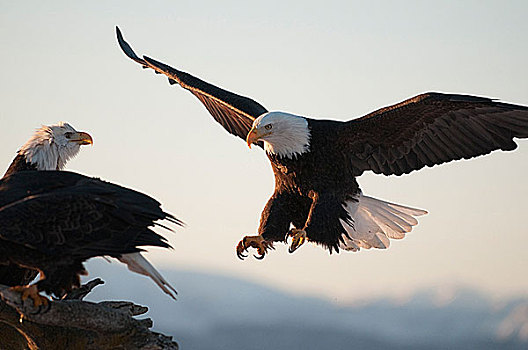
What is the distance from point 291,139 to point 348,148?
46 cm

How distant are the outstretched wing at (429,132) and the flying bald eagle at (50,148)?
1.88 metres

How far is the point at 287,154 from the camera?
5.51 meters

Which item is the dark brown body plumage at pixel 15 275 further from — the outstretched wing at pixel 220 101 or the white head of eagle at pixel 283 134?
the outstretched wing at pixel 220 101

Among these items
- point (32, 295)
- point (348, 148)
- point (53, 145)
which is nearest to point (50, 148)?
point (53, 145)

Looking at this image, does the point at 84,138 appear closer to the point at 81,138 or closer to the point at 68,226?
the point at 81,138

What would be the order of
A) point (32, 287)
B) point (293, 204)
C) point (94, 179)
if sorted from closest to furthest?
point (32, 287) → point (94, 179) → point (293, 204)

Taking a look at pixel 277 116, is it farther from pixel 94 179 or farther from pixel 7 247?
pixel 7 247

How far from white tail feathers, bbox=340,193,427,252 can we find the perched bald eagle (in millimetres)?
2296

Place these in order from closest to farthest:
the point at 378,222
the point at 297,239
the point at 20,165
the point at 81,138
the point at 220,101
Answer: the point at 297,239, the point at 20,165, the point at 81,138, the point at 378,222, the point at 220,101

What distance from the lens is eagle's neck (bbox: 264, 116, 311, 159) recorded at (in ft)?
17.9

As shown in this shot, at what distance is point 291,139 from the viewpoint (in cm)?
546

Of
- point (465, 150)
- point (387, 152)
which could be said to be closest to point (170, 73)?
point (387, 152)

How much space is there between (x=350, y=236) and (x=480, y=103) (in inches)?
56.3

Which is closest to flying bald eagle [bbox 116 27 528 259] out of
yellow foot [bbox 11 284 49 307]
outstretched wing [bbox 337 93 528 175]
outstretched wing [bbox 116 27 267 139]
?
outstretched wing [bbox 337 93 528 175]
